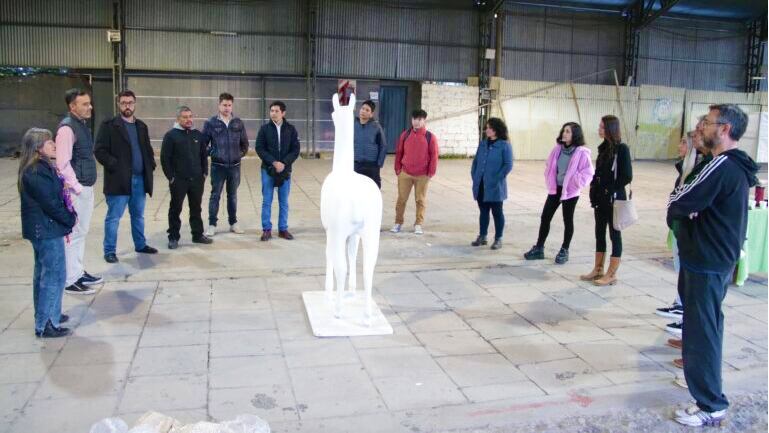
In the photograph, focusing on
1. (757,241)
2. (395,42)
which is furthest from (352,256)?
(395,42)

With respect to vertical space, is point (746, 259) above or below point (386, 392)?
above

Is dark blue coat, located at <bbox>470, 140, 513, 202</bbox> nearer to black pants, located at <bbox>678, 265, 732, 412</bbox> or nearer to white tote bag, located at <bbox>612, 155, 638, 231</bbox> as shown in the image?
white tote bag, located at <bbox>612, 155, 638, 231</bbox>

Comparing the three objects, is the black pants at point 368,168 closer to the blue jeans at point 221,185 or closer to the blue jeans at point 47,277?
the blue jeans at point 221,185

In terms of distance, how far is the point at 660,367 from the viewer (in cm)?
470

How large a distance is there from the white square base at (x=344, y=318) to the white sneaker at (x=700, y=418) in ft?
7.15

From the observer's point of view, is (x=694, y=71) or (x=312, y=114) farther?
(x=694, y=71)

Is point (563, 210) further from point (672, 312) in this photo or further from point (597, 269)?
point (672, 312)

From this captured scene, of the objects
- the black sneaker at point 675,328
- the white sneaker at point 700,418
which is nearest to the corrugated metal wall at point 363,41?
the black sneaker at point 675,328

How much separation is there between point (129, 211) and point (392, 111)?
14.3 m

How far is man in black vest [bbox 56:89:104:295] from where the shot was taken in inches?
225

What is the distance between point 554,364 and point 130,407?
2.88 m

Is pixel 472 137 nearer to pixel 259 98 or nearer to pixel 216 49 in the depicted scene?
pixel 259 98

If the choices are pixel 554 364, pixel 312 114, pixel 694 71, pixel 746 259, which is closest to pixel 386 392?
pixel 554 364

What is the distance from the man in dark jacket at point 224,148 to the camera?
8.20 metres
